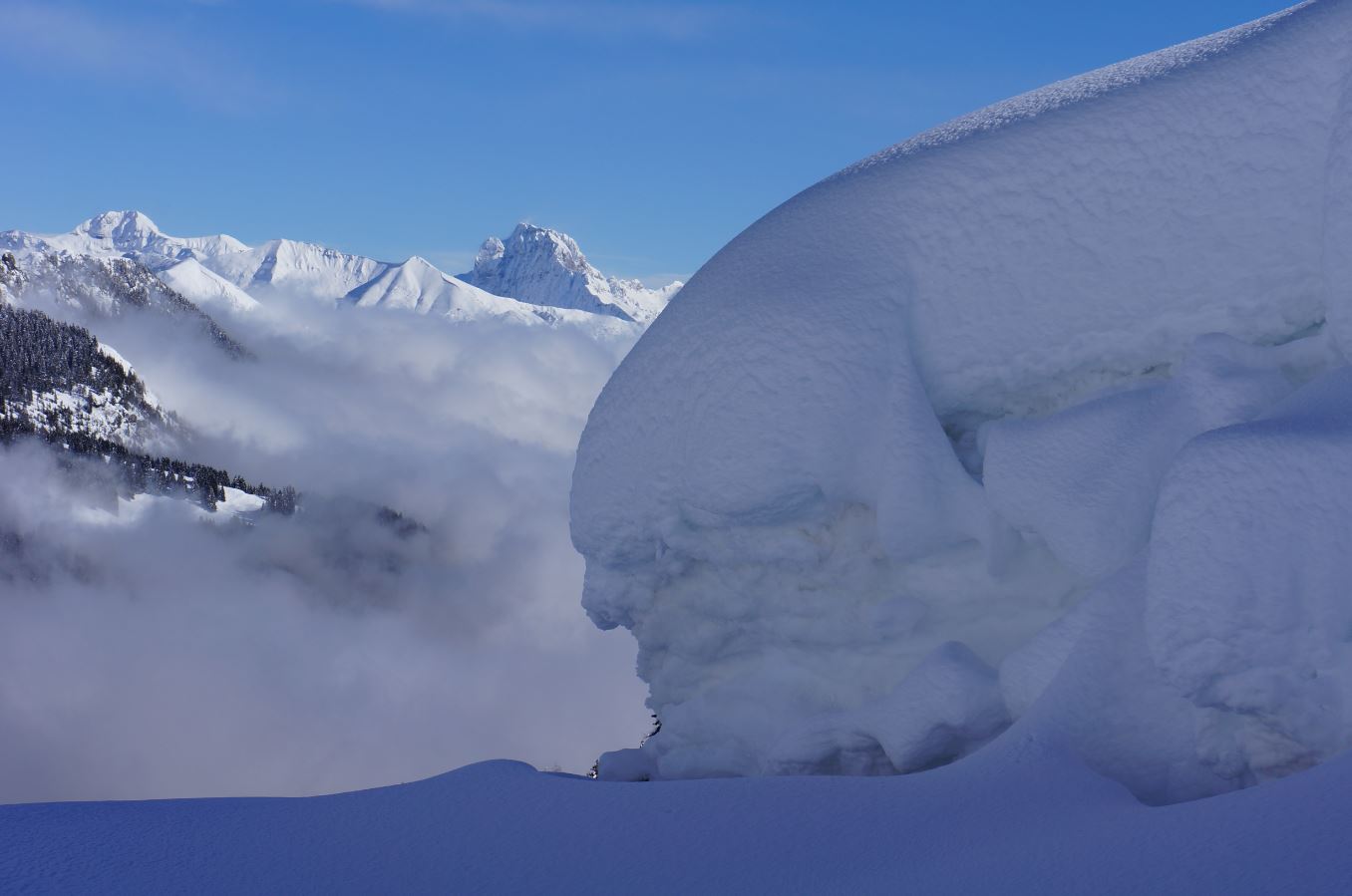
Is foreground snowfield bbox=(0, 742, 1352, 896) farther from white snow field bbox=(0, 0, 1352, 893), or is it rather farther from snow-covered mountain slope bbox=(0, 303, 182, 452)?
snow-covered mountain slope bbox=(0, 303, 182, 452)

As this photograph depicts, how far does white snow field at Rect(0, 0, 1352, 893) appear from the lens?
5.04 meters

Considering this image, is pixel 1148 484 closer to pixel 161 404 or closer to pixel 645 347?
pixel 645 347

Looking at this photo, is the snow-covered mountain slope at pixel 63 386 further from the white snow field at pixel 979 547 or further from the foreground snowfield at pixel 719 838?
the foreground snowfield at pixel 719 838

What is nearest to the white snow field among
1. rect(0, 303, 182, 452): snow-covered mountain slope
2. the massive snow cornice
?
the massive snow cornice

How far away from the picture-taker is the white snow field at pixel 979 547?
5.04 m

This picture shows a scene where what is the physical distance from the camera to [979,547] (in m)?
7.49

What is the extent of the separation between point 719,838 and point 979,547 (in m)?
3.14

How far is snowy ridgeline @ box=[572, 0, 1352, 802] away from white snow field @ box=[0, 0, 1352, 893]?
0.03 meters

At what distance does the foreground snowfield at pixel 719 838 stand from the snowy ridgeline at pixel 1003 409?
0.99 metres

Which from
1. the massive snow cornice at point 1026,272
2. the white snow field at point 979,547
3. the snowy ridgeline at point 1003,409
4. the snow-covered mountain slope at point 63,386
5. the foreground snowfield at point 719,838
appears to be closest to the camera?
the foreground snowfield at point 719,838

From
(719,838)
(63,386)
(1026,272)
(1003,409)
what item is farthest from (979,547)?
(63,386)

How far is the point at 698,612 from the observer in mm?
8867

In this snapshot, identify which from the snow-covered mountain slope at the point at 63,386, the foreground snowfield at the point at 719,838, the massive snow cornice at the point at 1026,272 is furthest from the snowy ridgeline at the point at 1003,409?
the snow-covered mountain slope at the point at 63,386

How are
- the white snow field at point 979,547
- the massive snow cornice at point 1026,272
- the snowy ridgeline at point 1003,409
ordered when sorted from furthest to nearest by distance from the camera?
1. the massive snow cornice at point 1026,272
2. the snowy ridgeline at point 1003,409
3. the white snow field at point 979,547
